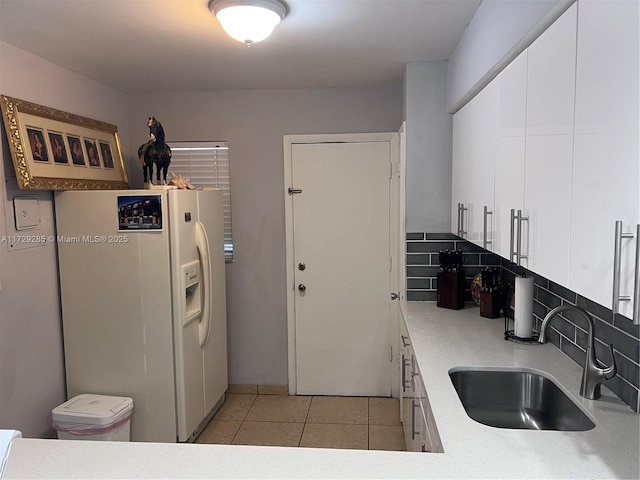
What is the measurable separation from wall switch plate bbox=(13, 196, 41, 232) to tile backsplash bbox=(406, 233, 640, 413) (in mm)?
2230

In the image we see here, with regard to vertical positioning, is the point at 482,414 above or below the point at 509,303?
below

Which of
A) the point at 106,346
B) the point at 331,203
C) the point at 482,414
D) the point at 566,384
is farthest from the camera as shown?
the point at 331,203

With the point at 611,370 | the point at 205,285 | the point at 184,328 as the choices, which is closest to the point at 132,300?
the point at 184,328

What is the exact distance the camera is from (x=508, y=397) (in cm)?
192

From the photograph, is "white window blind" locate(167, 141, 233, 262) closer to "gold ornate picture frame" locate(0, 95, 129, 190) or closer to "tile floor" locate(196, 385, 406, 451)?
"gold ornate picture frame" locate(0, 95, 129, 190)

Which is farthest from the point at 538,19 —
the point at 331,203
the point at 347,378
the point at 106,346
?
the point at 347,378

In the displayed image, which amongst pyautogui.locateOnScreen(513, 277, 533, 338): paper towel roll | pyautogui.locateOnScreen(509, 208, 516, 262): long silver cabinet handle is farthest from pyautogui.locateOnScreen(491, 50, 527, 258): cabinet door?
pyautogui.locateOnScreen(513, 277, 533, 338): paper towel roll

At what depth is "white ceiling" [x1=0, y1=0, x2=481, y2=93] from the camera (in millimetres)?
2045

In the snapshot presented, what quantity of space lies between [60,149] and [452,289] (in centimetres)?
249

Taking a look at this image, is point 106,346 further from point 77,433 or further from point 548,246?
point 548,246

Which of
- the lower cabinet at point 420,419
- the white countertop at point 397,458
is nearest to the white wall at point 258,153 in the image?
the lower cabinet at point 420,419

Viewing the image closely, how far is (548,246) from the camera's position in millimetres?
1408

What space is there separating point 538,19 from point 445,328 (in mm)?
1557

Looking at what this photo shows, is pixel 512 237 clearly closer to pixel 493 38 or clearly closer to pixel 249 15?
pixel 493 38
